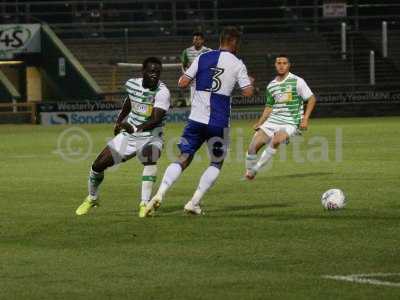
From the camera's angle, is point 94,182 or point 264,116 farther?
point 264,116

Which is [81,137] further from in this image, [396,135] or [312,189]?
[312,189]

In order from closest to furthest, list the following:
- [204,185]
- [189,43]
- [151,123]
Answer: [204,185] → [151,123] → [189,43]

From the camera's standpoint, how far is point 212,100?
1383 cm

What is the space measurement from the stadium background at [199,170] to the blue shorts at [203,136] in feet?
2.62

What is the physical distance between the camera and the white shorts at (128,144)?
46.0 feet

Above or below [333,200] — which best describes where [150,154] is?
above

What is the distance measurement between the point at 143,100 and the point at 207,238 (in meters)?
2.85

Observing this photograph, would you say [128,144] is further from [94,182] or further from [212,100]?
[212,100]

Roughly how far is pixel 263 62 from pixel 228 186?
2666 cm

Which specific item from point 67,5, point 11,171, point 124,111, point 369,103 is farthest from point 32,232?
point 67,5

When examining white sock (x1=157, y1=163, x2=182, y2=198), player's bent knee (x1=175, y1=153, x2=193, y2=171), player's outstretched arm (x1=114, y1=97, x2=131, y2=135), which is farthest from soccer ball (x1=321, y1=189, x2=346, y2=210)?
player's outstretched arm (x1=114, y1=97, x2=131, y2=135)

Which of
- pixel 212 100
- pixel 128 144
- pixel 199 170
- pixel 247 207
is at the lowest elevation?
pixel 199 170

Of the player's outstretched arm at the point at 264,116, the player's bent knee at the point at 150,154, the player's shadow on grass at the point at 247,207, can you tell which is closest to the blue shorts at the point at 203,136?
the player's bent knee at the point at 150,154

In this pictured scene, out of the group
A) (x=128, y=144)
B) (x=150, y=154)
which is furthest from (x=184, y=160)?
(x=128, y=144)
